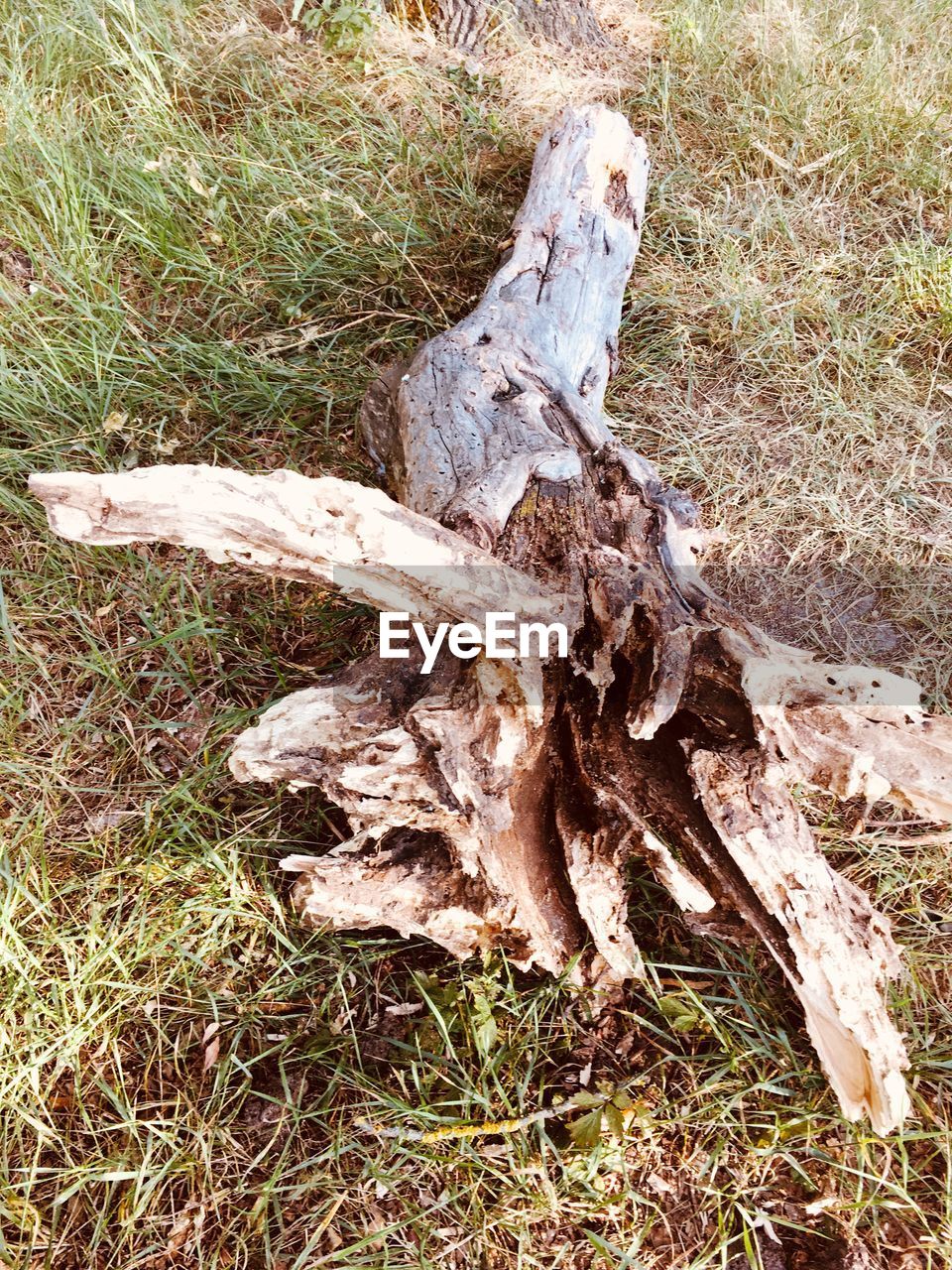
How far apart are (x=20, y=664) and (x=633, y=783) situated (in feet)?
5.46

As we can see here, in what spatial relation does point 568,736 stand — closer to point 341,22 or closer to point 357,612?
point 357,612

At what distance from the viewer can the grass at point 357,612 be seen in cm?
158

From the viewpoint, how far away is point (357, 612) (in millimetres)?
2318

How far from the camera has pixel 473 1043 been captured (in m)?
1.70

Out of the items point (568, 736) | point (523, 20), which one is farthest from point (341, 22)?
point (568, 736)

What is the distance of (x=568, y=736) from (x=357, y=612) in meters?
0.86

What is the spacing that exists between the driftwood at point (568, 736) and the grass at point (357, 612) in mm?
206

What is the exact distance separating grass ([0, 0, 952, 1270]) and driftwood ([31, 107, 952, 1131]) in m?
0.21

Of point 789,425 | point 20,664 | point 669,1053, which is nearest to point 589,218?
point 789,425
